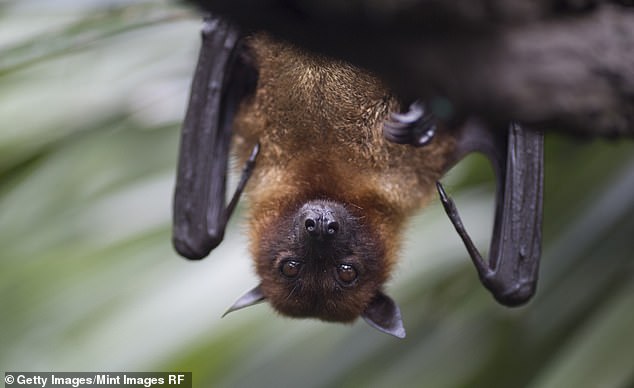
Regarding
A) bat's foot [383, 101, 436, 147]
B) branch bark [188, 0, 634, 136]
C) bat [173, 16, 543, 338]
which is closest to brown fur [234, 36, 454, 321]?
bat [173, 16, 543, 338]

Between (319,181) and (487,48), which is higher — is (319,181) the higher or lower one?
the lower one

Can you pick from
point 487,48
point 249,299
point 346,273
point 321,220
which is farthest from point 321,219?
point 487,48

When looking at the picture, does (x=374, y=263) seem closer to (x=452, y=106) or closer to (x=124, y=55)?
(x=124, y=55)

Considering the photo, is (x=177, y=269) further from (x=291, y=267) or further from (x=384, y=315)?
(x=384, y=315)

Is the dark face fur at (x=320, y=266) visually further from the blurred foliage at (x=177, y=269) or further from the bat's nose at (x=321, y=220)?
the blurred foliage at (x=177, y=269)

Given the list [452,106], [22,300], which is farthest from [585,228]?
[452,106]

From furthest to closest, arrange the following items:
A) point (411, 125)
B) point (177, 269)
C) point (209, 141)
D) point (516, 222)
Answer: point (177, 269), point (209, 141), point (516, 222), point (411, 125)
